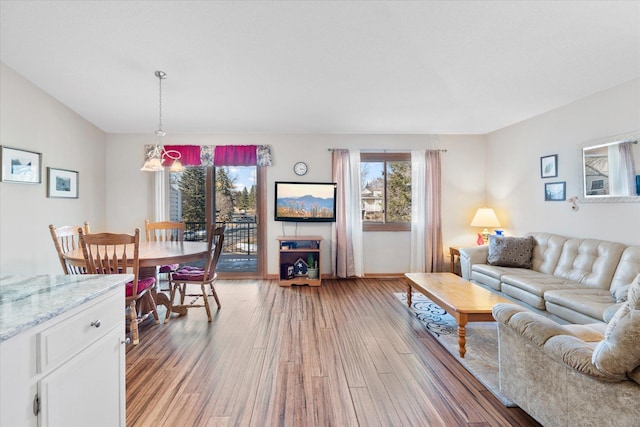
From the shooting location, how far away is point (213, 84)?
135 inches

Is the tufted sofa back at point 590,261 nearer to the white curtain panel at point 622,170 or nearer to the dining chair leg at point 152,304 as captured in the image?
the white curtain panel at point 622,170

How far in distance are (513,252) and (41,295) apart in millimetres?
4330

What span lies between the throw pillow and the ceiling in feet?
5.74

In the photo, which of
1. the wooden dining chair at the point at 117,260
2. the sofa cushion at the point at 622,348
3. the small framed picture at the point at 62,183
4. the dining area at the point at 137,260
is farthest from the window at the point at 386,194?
the small framed picture at the point at 62,183

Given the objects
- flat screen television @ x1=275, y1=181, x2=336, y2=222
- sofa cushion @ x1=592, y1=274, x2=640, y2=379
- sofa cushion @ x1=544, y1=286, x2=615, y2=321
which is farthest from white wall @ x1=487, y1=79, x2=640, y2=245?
flat screen television @ x1=275, y1=181, x2=336, y2=222

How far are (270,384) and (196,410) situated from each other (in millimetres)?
481

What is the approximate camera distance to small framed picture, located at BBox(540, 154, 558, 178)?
12.1ft

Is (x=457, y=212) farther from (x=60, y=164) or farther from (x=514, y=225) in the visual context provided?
(x=60, y=164)

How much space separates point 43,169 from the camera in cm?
360

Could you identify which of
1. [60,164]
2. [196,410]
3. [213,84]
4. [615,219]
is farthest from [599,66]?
[60,164]

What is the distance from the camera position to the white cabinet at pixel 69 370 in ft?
2.74

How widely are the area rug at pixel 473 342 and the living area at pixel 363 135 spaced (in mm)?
104

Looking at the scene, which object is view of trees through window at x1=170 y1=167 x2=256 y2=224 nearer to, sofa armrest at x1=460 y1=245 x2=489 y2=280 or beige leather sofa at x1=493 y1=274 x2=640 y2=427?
sofa armrest at x1=460 y1=245 x2=489 y2=280

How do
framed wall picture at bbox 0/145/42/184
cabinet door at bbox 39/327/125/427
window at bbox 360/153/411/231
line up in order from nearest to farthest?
1. cabinet door at bbox 39/327/125/427
2. framed wall picture at bbox 0/145/42/184
3. window at bbox 360/153/411/231
